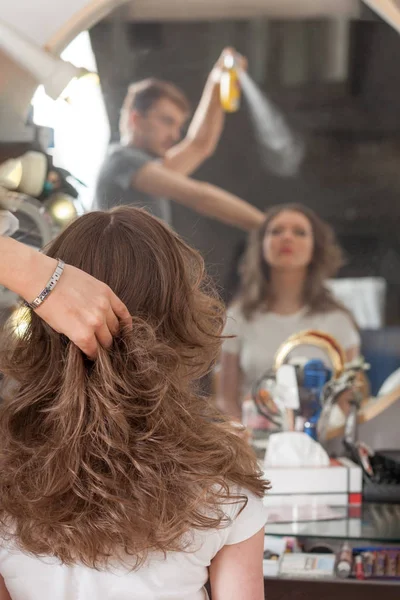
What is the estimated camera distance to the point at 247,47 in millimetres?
1628

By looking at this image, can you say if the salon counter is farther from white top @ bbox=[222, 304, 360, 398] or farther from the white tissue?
white top @ bbox=[222, 304, 360, 398]

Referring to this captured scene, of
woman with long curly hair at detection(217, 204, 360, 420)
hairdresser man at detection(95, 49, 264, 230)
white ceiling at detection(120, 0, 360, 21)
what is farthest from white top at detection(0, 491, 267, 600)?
white ceiling at detection(120, 0, 360, 21)

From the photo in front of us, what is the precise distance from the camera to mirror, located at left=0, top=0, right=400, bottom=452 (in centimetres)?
161

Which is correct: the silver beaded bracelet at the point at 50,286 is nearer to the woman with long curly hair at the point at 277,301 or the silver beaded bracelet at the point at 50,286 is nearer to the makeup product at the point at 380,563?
the makeup product at the point at 380,563

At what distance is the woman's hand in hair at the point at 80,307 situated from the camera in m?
0.74

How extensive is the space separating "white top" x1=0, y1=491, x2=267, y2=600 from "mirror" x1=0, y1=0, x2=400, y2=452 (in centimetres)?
90

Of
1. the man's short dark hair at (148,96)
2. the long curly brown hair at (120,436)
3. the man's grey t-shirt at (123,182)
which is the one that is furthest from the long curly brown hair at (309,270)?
the long curly brown hair at (120,436)

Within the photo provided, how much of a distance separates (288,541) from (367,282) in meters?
0.60

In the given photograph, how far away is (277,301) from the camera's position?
167 centimetres

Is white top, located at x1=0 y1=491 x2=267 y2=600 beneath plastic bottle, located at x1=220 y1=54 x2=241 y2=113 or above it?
beneath

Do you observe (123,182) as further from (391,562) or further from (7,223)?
(391,562)

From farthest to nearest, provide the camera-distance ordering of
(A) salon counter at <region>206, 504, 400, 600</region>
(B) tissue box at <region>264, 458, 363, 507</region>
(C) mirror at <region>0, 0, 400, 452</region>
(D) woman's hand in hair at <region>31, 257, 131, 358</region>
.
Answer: (C) mirror at <region>0, 0, 400, 452</region> → (B) tissue box at <region>264, 458, 363, 507</region> → (A) salon counter at <region>206, 504, 400, 600</region> → (D) woman's hand in hair at <region>31, 257, 131, 358</region>

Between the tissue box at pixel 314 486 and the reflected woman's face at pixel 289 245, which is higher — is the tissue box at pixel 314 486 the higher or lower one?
the lower one

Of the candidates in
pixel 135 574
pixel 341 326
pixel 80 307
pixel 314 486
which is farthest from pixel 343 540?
pixel 80 307
